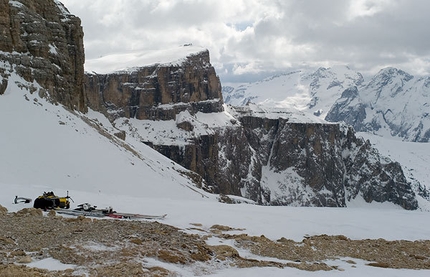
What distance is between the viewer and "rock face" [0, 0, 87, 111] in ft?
177

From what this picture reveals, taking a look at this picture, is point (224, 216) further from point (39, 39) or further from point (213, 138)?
point (213, 138)

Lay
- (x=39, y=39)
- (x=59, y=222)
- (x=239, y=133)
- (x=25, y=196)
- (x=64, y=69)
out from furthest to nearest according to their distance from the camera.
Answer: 1. (x=239, y=133)
2. (x=64, y=69)
3. (x=39, y=39)
4. (x=25, y=196)
5. (x=59, y=222)

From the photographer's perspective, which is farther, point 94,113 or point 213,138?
point 213,138

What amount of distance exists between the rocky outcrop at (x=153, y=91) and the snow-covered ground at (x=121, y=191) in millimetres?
122689

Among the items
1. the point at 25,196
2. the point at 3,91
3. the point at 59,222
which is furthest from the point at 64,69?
the point at 59,222

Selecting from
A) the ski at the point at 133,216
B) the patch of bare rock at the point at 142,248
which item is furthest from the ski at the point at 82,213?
the patch of bare rock at the point at 142,248

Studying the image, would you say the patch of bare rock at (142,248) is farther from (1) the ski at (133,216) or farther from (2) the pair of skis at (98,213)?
(1) the ski at (133,216)

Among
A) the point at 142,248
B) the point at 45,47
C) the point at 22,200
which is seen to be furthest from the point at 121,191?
the point at 45,47

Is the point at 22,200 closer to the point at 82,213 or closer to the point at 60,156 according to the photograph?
the point at 82,213

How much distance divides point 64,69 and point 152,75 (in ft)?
380

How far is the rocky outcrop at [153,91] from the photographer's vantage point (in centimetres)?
17312

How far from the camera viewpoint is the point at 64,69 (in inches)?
2518

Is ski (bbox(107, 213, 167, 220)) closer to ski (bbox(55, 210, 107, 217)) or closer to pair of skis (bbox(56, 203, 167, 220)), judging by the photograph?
pair of skis (bbox(56, 203, 167, 220))

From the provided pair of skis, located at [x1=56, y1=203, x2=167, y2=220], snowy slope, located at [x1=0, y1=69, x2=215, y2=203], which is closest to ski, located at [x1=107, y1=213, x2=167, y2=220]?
pair of skis, located at [x1=56, y1=203, x2=167, y2=220]
